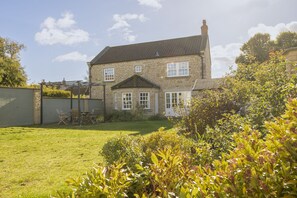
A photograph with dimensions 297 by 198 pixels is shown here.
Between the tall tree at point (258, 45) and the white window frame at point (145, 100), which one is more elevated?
the tall tree at point (258, 45)

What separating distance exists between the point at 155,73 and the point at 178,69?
8.13ft

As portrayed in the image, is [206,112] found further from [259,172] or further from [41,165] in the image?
[259,172]

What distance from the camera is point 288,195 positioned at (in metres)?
1.50

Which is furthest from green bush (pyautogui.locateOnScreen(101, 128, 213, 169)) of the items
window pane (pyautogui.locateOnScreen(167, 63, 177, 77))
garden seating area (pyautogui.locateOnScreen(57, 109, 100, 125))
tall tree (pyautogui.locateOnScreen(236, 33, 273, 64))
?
tall tree (pyautogui.locateOnScreen(236, 33, 273, 64))

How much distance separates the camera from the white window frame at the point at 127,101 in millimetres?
23875

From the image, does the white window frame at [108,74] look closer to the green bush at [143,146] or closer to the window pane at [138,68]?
the window pane at [138,68]

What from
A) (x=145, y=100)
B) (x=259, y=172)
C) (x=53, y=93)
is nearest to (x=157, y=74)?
(x=145, y=100)

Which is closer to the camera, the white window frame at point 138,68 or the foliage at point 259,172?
the foliage at point 259,172

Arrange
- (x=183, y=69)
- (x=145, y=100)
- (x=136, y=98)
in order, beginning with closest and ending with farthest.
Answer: (x=136, y=98) → (x=145, y=100) → (x=183, y=69)

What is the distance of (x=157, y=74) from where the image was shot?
25.1m

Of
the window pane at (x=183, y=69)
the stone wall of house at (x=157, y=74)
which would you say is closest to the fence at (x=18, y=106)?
the stone wall of house at (x=157, y=74)

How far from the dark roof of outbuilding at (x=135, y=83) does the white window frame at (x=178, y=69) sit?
1.99m

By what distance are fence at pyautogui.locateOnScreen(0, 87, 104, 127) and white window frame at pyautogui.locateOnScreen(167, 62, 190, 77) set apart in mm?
8945

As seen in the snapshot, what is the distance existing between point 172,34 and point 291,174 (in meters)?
27.5
